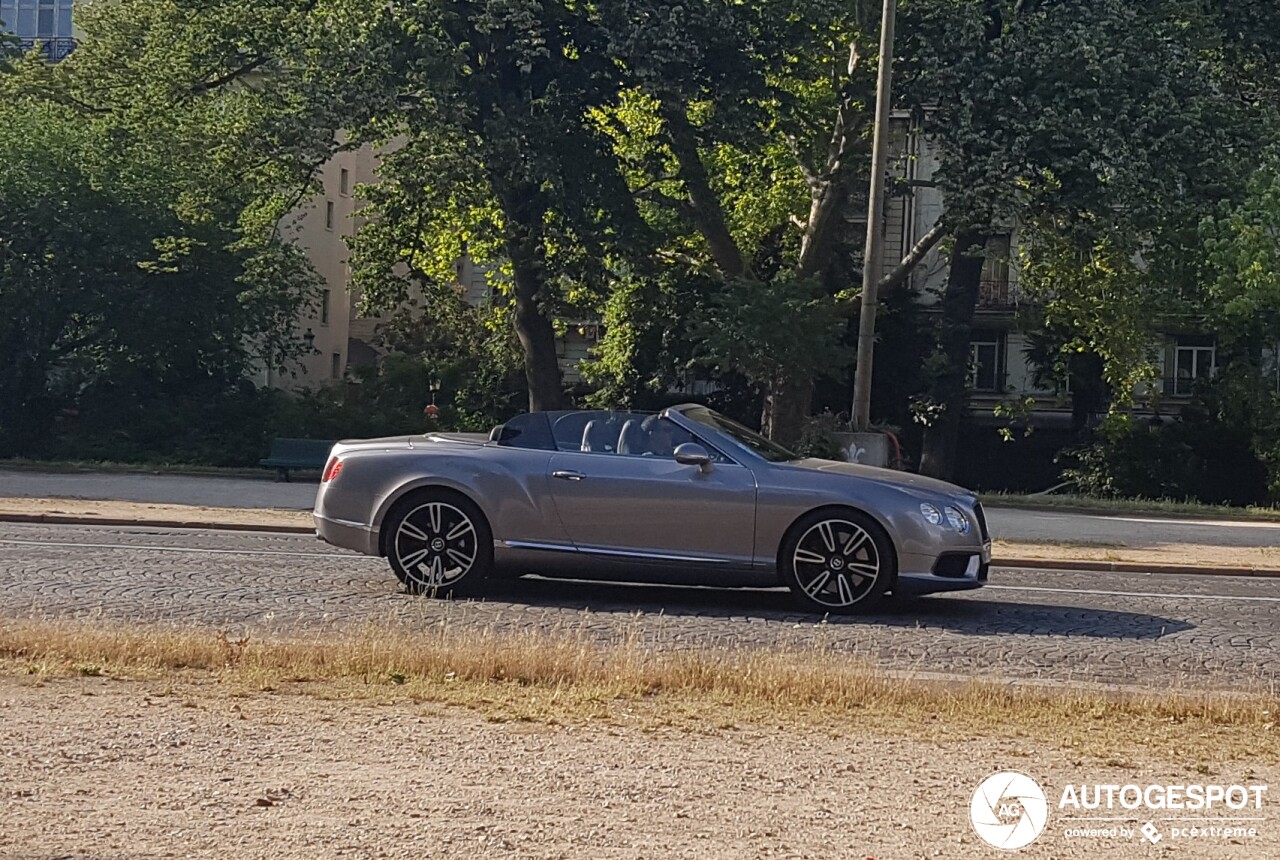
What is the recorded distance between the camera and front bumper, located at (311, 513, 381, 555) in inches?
457

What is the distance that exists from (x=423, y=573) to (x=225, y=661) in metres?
3.39

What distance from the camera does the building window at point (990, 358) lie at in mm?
54031

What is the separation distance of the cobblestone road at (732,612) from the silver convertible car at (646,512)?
0.29m

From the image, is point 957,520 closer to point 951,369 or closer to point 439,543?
point 439,543

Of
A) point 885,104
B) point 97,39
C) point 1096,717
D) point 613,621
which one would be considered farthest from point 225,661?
point 97,39

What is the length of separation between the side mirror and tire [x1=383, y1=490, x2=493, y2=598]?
4.68ft

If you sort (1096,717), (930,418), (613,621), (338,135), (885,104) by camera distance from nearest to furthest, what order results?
(1096,717) → (613,621) → (885,104) → (338,135) → (930,418)

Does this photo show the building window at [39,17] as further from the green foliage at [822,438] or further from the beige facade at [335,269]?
the green foliage at [822,438]

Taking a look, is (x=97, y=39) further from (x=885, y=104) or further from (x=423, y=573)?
(x=423, y=573)

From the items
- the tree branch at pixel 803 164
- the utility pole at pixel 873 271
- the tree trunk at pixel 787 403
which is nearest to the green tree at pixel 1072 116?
the tree branch at pixel 803 164

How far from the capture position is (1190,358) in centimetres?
5281

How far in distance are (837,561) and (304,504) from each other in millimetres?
11983

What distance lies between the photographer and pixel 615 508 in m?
11.3

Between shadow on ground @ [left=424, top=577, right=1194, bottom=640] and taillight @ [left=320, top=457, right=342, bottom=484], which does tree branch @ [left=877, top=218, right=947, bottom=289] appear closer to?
shadow on ground @ [left=424, top=577, right=1194, bottom=640]
